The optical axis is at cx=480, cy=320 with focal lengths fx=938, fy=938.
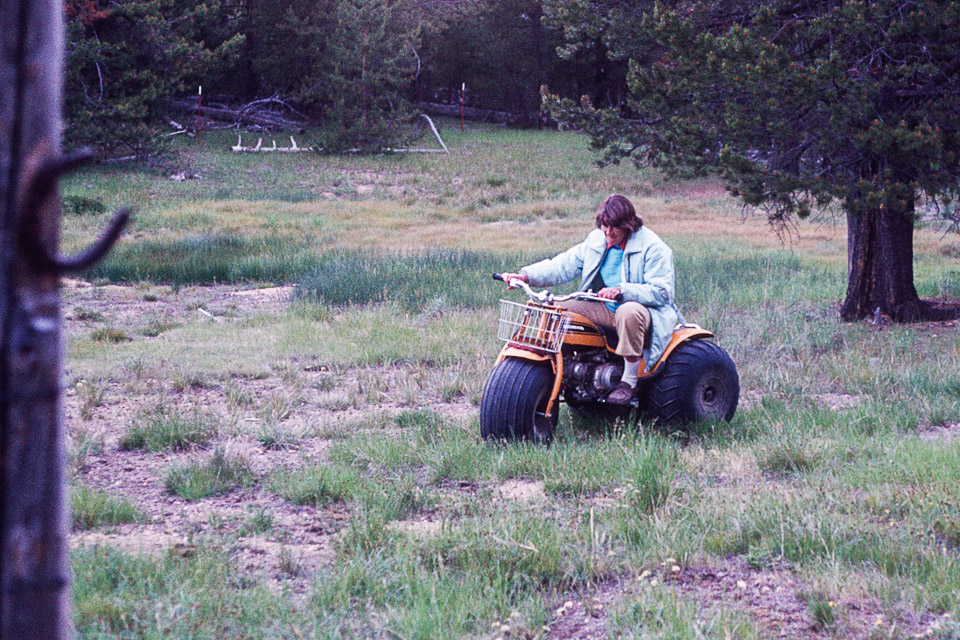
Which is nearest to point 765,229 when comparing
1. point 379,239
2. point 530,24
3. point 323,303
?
point 379,239

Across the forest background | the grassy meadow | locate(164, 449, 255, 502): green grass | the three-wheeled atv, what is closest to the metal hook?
the grassy meadow

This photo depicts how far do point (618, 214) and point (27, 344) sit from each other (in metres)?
4.73

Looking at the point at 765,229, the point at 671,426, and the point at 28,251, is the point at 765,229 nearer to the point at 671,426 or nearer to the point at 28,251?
the point at 671,426

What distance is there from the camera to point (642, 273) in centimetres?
596

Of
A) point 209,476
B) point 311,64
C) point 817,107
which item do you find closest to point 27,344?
point 209,476

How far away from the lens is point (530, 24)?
55281 mm

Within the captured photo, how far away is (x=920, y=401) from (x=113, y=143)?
82.3 ft

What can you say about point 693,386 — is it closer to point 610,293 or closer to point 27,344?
point 610,293

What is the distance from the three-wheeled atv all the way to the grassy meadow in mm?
200

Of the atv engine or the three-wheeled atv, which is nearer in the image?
the three-wheeled atv

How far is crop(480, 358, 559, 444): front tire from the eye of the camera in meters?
5.73

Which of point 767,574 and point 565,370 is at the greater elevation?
point 565,370

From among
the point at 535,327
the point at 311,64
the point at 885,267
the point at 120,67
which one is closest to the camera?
the point at 535,327

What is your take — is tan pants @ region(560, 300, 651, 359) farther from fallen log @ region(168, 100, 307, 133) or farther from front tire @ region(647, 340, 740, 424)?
fallen log @ region(168, 100, 307, 133)
